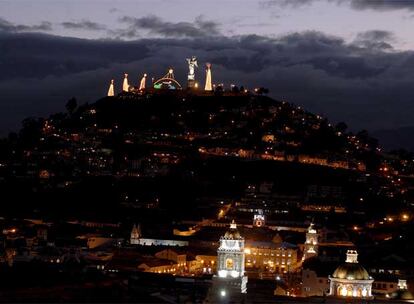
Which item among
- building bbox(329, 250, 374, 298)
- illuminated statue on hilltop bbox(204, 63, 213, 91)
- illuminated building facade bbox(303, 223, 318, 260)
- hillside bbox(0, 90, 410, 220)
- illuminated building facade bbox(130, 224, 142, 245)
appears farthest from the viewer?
illuminated statue on hilltop bbox(204, 63, 213, 91)

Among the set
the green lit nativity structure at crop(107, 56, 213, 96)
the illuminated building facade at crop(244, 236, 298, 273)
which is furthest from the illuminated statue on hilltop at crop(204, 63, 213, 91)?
the illuminated building facade at crop(244, 236, 298, 273)

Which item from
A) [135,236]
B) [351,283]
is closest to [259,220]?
[135,236]

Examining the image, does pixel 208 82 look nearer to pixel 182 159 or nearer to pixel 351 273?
pixel 182 159

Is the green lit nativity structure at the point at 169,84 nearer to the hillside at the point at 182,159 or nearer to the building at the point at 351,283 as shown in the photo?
the hillside at the point at 182,159

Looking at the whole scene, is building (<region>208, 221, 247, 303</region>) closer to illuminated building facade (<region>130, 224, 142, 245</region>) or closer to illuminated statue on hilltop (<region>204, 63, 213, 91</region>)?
illuminated building facade (<region>130, 224, 142, 245</region>)

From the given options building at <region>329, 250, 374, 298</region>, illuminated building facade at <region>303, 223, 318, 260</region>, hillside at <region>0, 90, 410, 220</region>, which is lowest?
building at <region>329, 250, 374, 298</region>

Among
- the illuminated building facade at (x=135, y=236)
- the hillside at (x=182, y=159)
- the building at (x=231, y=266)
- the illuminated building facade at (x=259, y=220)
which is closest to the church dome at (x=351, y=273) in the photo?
the building at (x=231, y=266)

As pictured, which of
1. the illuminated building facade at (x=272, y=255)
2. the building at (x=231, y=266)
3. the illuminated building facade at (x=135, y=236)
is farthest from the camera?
the illuminated building facade at (x=135, y=236)

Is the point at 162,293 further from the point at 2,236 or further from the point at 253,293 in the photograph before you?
the point at 2,236
